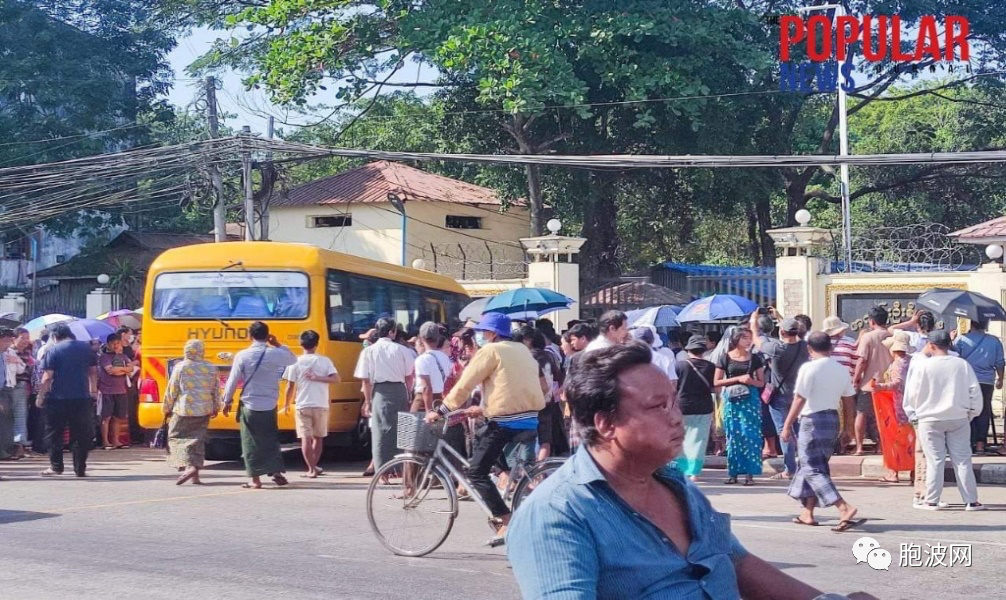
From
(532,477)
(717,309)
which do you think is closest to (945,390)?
(532,477)

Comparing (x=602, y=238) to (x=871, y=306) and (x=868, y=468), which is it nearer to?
(x=871, y=306)

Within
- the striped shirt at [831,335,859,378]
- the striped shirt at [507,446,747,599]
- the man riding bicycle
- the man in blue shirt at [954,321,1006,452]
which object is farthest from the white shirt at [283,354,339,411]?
the striped shirt at [507,446,747,599]

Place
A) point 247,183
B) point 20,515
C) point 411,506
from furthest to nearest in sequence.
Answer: point 247,183 < point 20,515 < point 411,506

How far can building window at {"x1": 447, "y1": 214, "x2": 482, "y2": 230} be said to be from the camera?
114 feet

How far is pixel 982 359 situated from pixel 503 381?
7.51m

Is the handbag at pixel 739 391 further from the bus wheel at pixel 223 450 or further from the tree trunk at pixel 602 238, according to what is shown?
the tree trunk at pixel 602 238

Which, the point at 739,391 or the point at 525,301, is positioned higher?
the point at 525,301

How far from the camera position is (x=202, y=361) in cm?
1293

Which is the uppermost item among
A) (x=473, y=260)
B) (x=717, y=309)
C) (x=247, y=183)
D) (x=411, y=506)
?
(x=247, y=183)

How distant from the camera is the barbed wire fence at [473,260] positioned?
31.6 m

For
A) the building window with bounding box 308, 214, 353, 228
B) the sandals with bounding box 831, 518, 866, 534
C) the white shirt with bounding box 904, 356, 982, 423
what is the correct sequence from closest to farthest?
the sandals with bounding box 831, 518, 866, 534 → the white shirt with bounding box 904, 356, 982, 423 → the building window with bounding box 308, 214, 353, 228

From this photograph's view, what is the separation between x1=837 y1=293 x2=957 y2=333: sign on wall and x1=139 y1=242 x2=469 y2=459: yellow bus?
8.63 metres

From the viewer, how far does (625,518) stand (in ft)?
9.61

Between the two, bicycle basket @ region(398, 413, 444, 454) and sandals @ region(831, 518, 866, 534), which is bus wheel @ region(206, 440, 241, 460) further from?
sandals @ region(831, 518, 866, 534)
